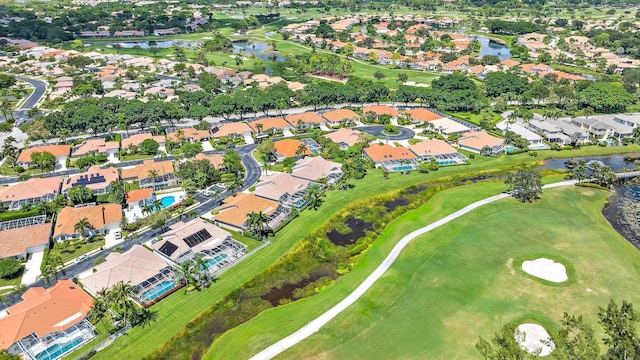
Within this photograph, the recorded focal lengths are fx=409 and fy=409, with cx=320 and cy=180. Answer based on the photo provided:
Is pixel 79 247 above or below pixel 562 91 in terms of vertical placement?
below

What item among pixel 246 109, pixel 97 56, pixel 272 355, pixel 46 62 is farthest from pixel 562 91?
pixel 46 62

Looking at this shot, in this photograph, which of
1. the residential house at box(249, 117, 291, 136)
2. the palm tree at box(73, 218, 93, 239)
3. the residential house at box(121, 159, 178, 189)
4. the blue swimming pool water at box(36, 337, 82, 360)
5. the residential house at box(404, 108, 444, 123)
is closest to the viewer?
the blue swimming pool water at box(36, 337, 82, 360)

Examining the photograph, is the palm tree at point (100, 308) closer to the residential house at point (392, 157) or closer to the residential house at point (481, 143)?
the residential house at point (392, 157)

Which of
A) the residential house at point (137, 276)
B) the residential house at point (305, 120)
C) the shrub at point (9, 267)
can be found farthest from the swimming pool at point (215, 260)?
the residential house at point (305, 120)

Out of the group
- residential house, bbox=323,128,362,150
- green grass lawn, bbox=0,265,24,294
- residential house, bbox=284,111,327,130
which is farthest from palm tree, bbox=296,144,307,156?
green grass lawn, bbox=0,265,24,294

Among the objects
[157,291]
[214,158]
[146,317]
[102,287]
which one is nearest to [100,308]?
[102,287]

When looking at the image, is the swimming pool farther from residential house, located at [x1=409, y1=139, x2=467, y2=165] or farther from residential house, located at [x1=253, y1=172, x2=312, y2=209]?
residential house, located at [x1=409, y1=139, x2=467, y2=165]

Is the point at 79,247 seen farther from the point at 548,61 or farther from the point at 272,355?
the point at 548,61
